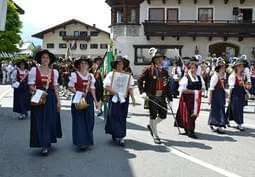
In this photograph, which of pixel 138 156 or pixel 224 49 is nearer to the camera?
pixel 138 156

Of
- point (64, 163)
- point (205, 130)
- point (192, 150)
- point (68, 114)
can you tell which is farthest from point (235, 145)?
point (68, 114)

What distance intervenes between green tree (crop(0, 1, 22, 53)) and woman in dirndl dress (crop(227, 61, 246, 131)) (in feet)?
99.8

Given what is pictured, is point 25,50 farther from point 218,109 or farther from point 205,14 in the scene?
point 218,109

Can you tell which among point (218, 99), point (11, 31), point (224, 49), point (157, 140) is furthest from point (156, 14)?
point (157, 140)

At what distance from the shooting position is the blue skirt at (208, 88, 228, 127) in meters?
8.21

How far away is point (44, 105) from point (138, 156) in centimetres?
195

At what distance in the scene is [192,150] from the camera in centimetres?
655

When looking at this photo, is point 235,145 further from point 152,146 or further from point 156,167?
point 156,167

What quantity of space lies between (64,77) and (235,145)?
33.1 ft

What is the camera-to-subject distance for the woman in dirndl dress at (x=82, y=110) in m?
6.23

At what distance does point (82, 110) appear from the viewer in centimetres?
628

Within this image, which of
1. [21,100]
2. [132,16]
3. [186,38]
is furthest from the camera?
[132,16]

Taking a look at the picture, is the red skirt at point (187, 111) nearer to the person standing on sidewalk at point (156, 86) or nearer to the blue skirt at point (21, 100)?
the person standing on sidewalk at point (156, 86)

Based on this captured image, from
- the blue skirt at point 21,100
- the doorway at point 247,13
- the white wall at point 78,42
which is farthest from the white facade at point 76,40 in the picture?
the blue skirt at point 21,100
